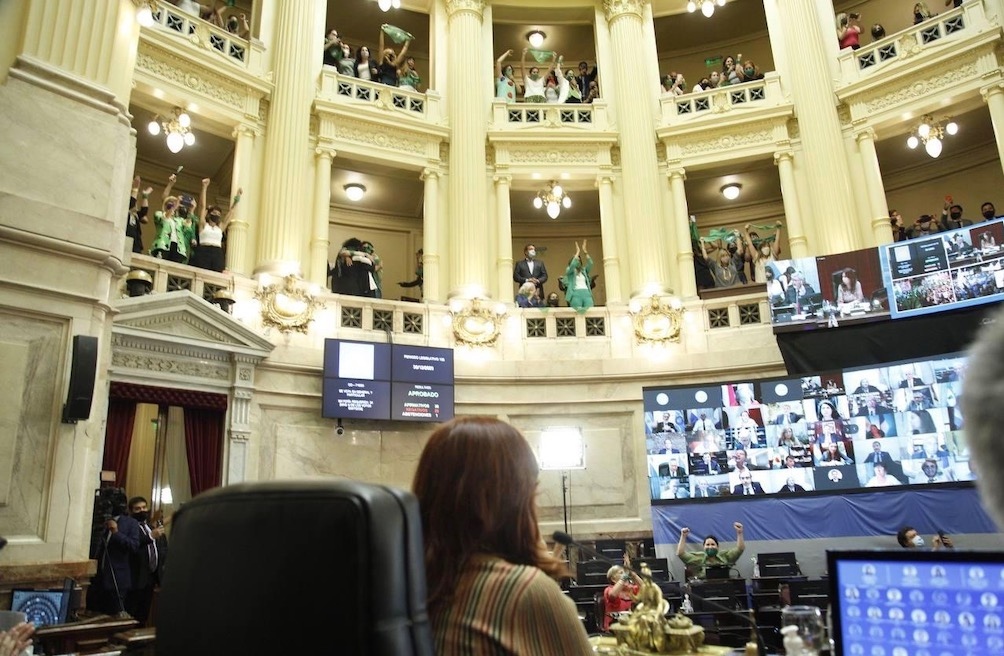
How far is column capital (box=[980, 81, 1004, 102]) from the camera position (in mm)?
12203

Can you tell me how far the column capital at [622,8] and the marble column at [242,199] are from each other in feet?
24.8

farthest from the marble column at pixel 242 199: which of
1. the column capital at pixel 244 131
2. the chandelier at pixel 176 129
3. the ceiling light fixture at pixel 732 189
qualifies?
the ceiling light fixture at pixel 732 189

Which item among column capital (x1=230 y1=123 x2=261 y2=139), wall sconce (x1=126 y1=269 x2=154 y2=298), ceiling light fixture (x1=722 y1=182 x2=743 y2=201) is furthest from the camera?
ceiling light fixture (x1=722 y1=182 x2=743 y2=201)

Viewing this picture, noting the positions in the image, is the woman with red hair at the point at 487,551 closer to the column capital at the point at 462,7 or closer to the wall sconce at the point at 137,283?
the wall sconce at the point at 137,283

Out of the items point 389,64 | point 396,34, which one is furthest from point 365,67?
point 396,34

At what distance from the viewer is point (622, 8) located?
1490 centimetres

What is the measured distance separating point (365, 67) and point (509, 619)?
13.9 m

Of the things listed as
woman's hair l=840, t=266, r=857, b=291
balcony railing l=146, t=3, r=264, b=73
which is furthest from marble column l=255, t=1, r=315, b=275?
woman's hair l=840, t=266, r=857, b=291

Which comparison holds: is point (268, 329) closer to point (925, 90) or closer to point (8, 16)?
point (8, 16)

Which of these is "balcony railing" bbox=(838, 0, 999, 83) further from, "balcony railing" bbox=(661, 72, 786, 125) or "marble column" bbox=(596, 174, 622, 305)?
"marble column" bbox=(596, 174, 622, 305)

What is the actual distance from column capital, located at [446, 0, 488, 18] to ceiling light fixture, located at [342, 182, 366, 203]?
3.85m

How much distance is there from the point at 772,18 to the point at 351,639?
16128 mm

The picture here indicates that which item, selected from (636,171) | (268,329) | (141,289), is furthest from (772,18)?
(141,289)

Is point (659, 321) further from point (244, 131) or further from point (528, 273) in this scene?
point (244, 131)
